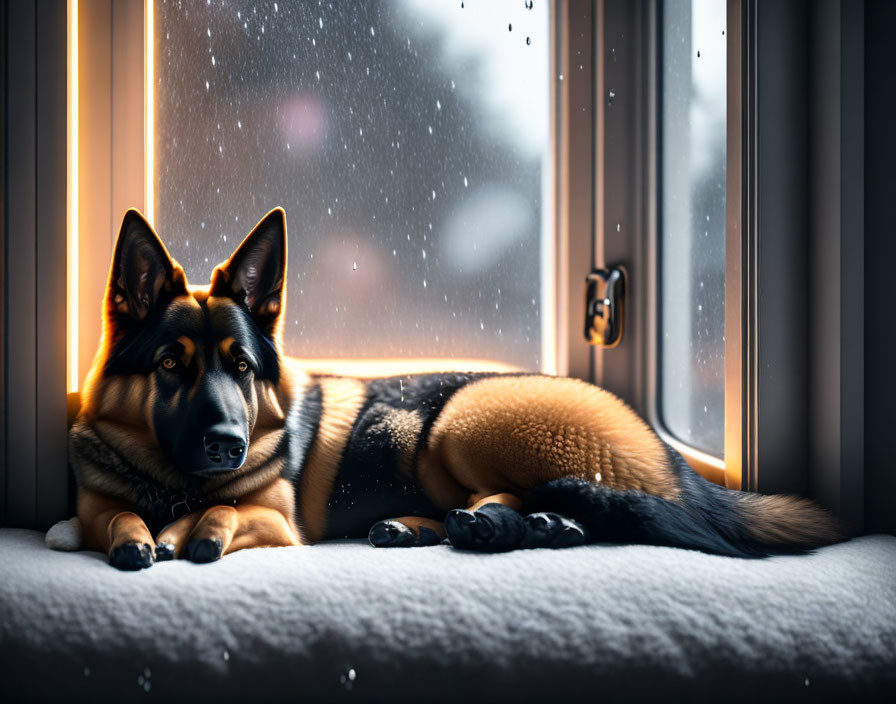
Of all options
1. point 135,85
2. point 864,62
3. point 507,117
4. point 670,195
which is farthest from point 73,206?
point 864,62

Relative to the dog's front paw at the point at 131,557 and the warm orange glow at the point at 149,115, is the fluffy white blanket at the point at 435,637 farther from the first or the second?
the warm orange glow at the point at 149,115

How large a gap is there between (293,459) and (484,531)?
0.38m

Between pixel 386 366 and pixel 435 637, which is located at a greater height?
pixel 386 366

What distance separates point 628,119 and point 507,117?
0.29 m

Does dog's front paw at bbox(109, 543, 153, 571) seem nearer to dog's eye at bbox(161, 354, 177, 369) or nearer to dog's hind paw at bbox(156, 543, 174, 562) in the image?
dog's hind paw at bbox(156, 543, 174, 562)

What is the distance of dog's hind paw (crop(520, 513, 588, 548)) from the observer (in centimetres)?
99

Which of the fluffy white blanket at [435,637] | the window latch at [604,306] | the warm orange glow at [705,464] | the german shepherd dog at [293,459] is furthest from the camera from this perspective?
the window latch at [604,306]

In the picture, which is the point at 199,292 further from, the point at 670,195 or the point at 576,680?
the point at 670,195

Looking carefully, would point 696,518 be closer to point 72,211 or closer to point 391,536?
point 391,536

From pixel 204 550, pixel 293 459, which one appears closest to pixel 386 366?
pixel 293 459

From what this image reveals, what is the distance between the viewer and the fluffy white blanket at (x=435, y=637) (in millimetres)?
757

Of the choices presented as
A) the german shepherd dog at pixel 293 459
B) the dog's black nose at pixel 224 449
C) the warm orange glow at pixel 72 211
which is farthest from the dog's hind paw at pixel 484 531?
the warm orange glow at pixel 72 211

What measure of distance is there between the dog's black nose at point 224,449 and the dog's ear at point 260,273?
24cm

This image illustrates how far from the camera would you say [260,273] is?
1106 mm
